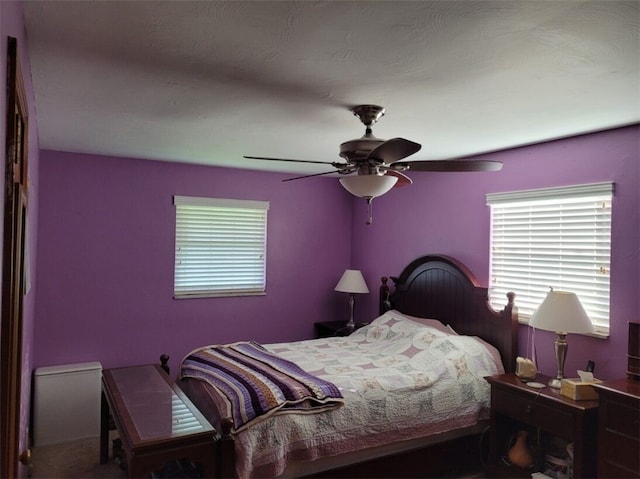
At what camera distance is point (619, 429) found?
243 cm

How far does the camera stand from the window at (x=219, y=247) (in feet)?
15.1

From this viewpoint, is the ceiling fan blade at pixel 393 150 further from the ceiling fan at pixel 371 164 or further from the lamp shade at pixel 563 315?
the lamp shade at pixel 563 315

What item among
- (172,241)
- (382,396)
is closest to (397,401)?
(382,396)

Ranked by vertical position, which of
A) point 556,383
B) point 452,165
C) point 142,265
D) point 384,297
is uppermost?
point 452,165

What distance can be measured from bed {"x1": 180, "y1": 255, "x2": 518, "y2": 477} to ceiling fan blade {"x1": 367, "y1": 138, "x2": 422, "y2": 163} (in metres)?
1.42

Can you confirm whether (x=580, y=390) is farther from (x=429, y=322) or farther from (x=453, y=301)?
(x=429, y=322)

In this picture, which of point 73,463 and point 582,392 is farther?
point 73,463

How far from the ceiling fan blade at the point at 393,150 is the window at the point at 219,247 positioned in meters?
2.67

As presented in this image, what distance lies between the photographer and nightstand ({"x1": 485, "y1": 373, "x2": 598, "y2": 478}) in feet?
8.59

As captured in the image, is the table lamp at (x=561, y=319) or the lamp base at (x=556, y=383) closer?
the table lamp at (x=561, y=319)

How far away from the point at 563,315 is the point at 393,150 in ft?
4.98

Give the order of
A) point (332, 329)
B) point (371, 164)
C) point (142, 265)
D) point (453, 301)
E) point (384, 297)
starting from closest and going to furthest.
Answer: point (371, 164) → point (453, 301) → point (142, 265) → point (384, 297) → point (332, 329)

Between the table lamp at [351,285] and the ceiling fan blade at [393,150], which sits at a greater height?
the ceiling fan blade at [393,150]

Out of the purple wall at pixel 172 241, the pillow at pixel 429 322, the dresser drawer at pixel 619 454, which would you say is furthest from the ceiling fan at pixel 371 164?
the pillow at pixel 429 322
